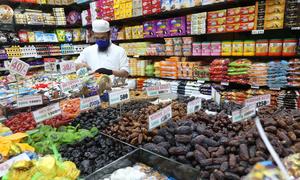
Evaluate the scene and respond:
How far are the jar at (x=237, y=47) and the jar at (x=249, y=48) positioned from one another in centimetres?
6

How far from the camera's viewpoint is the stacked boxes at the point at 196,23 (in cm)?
380

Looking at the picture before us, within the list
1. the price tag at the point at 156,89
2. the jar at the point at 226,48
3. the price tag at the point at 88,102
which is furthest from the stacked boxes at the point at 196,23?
the price tag at the point at 88,102

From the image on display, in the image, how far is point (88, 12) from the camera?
574 cm

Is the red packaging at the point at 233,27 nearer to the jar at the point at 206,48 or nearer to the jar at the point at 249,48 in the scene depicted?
the jar at the point at 249,48

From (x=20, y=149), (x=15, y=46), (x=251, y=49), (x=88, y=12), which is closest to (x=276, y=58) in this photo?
(x=251, y=49)

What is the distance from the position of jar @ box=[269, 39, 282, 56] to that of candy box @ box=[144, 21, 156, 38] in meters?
2.14

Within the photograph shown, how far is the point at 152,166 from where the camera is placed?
1.43 meters

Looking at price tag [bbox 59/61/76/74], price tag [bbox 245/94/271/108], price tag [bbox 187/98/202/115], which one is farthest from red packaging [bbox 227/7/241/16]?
price tag [bbox 59/61/76/74]

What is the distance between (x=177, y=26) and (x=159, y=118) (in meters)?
2.96

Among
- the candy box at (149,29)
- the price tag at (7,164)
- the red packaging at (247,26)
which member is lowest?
the price tag at (7,164)

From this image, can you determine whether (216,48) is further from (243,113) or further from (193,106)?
(243,113)

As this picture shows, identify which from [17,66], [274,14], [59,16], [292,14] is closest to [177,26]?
[274,14]

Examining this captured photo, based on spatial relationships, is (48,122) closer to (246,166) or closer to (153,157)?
(153,157)

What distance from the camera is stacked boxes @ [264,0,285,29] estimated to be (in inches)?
118
